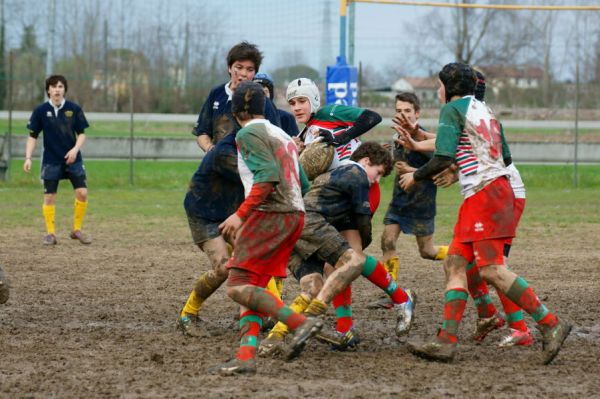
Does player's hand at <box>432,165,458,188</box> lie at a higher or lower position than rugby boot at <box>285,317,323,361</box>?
higher

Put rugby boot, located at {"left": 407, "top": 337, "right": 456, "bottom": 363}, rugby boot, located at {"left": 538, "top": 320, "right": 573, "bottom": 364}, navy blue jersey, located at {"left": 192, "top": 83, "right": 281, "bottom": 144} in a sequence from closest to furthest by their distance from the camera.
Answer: rugby boot, located at {"left": 538, "top": 320, "right": 573, "bottom": 364}, rugby boot, located at {"left": 407, "top": 337, "right": 456, "bottom": 363}, navy blue jersey, located at {"left": 192, "top": 83, "right": 281, "bottom": 144}

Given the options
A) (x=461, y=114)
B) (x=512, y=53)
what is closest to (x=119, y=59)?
(x=512, y=53)

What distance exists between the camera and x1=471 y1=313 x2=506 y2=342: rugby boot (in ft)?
22.7

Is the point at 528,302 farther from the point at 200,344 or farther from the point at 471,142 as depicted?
the point at 200,344

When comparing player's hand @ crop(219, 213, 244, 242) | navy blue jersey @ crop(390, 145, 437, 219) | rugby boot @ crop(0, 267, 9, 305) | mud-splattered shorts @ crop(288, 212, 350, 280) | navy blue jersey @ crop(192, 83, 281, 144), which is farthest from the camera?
navy blue jersey @ crop(390, 145, 437, 219)

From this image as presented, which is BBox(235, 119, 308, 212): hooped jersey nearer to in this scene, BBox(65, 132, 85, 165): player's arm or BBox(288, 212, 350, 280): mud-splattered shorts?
BBox(288, 212, 350, 280): mud-splattered shorts

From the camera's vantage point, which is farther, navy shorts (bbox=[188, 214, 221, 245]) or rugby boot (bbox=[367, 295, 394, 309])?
rugby boot (bbox=[367, 295, 394, 309])

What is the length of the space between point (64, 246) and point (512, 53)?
1280 inches

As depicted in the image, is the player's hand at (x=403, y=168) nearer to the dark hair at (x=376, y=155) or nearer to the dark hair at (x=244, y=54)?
the dark hair at (x=376, y=155)

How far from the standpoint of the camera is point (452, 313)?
623 centimetres

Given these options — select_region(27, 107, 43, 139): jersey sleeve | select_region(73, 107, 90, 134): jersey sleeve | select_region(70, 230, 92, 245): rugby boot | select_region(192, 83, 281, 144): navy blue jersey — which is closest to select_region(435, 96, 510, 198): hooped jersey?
select_region(192, 83, 281, 144): navy blue jersey

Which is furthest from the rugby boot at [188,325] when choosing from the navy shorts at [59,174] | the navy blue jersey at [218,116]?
the navy shorts at [59,174]

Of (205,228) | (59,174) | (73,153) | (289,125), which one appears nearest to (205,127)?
(289,125)

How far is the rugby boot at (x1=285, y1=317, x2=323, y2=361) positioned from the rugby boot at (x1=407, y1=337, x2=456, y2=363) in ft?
2.48
